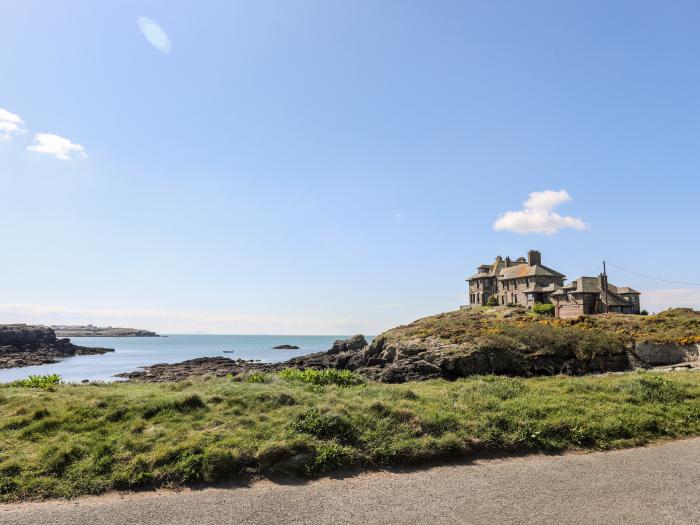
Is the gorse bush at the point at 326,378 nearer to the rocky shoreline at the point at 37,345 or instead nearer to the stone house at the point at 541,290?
the stone house at the point at 541,290

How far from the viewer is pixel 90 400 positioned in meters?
12.8

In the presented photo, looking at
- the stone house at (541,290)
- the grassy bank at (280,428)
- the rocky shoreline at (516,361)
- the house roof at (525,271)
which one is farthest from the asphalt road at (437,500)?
the house roof at (525,271)

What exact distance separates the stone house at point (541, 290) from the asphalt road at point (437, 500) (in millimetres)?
51601

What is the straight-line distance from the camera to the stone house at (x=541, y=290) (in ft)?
205

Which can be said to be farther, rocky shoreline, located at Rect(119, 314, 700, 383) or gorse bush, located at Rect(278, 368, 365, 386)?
rocky shoreline, located at Rect(119, 314, 700, 383)

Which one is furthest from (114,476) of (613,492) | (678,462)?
(678,462)

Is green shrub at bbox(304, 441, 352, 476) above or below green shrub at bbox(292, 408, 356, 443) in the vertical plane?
below

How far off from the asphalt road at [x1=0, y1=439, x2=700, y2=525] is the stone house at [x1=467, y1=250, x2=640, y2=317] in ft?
169

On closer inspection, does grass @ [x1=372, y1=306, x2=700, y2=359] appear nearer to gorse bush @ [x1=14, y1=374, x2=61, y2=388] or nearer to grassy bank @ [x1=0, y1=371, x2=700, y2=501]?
grassy bank @ [x1=0, y1=371, x2=700, y2=501]

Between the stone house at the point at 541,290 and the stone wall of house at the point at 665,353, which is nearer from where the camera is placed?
the stone wall of house at the point at 665,353

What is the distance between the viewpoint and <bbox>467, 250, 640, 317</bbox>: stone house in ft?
205

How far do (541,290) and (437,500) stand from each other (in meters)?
68.0

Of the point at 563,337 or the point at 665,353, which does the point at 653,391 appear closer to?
the point at 563,337

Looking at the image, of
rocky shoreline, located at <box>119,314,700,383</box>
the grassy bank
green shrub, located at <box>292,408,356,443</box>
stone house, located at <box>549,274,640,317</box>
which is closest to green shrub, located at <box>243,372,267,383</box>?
the grassy bank
